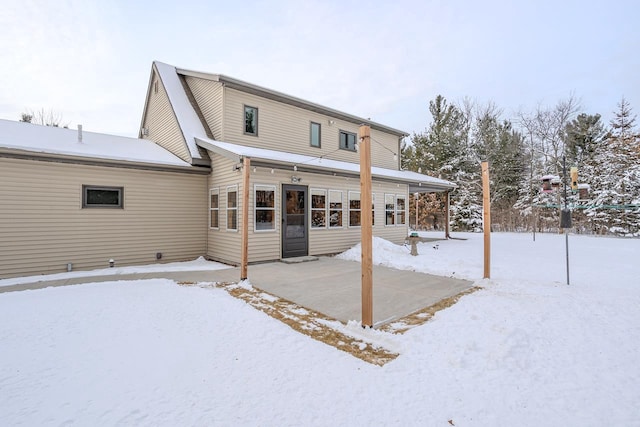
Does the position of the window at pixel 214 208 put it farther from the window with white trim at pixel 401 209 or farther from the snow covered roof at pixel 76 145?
the window with white trim at pixel 401 209

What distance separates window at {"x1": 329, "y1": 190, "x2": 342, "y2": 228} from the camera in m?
9.67

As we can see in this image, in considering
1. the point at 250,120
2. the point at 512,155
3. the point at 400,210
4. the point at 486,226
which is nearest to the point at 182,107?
the point at 250,120

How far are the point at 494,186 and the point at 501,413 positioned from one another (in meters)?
24.3

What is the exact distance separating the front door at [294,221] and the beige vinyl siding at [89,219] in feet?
8.90

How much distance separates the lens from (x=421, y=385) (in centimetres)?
246

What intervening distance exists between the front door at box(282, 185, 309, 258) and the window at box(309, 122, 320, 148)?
2929mm

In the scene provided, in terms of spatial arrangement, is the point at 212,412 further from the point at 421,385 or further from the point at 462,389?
the point at 462,389

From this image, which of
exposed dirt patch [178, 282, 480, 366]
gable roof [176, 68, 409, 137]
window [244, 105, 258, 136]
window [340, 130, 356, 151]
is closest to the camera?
exposed dirt patch [178, 282, 480, 366]

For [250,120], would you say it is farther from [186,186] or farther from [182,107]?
[186,186]

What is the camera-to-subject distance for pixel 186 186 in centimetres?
875

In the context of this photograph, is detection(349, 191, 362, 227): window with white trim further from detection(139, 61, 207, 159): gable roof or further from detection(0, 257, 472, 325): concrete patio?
detection(139, 61, 207, 159): gable roof

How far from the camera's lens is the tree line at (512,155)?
19.2 metres

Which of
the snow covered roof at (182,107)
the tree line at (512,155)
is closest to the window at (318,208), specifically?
the snow covered roof at (182,107)

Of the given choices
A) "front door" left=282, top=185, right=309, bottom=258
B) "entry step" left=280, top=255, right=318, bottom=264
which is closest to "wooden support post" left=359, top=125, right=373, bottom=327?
"entry step" left=280, top=255, right=318, bottom=264
